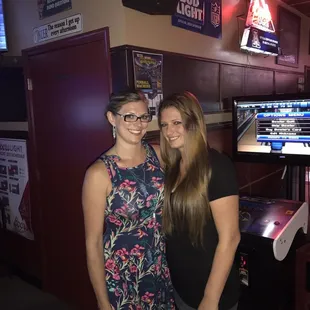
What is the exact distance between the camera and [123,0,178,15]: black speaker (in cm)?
176

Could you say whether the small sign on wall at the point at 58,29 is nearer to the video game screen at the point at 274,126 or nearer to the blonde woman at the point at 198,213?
the blonde woman at the point at 198,213

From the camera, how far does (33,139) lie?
266 cm

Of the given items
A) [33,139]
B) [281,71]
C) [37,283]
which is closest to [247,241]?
[33,139]

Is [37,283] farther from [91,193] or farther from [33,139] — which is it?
[91,193]

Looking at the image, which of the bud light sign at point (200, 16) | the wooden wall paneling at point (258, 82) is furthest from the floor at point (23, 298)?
the wooden wall paneling at point (258, 82)

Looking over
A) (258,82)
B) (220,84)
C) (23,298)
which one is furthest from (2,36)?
(258,82)

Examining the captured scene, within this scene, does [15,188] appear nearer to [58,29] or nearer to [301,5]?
[58,29]

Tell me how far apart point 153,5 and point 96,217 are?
46.5 inches

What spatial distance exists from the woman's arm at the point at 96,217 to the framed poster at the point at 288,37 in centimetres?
284

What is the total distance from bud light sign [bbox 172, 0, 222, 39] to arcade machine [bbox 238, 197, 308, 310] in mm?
1367

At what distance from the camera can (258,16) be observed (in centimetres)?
276

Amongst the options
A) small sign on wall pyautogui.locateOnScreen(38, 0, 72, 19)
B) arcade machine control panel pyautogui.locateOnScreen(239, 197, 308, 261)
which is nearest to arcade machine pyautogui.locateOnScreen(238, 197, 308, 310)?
arcade machine control panel pyautogui.locateOnScreen(239, 197, 308, 261)

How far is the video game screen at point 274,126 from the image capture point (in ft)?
7.44

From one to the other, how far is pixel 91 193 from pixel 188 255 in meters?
0.48
